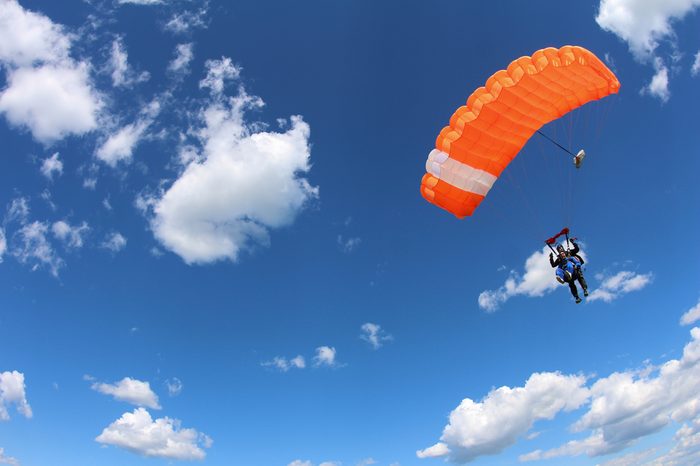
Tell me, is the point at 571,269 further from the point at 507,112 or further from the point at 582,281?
the point at 507,112

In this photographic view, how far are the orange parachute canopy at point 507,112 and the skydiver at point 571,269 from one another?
3800 mm

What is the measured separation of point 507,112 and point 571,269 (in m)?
6.08

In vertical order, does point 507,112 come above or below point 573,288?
above

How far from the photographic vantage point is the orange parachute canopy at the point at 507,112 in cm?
1652

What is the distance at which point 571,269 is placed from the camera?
17.8 meters

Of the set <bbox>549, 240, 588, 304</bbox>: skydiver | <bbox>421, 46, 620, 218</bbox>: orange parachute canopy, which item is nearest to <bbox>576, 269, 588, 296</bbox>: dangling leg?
<bbox>549, 240, 588, 304</bbox>: skydiver

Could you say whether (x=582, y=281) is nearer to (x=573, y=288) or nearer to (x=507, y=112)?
(x=573, y=288)

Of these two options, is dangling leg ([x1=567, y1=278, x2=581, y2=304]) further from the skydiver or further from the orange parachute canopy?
the orange parachute canopy

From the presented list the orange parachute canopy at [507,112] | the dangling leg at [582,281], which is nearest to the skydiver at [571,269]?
the dangling leg at [582,281]

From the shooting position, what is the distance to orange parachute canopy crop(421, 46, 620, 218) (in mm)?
16516

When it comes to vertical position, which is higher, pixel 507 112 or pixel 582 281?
pixel 507 112

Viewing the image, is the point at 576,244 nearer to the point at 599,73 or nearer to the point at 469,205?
the point at 469,205

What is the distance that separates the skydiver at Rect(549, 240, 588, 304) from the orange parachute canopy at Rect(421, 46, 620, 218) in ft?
12.5

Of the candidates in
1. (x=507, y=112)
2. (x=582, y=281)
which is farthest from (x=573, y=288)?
(x=507, y=112)
